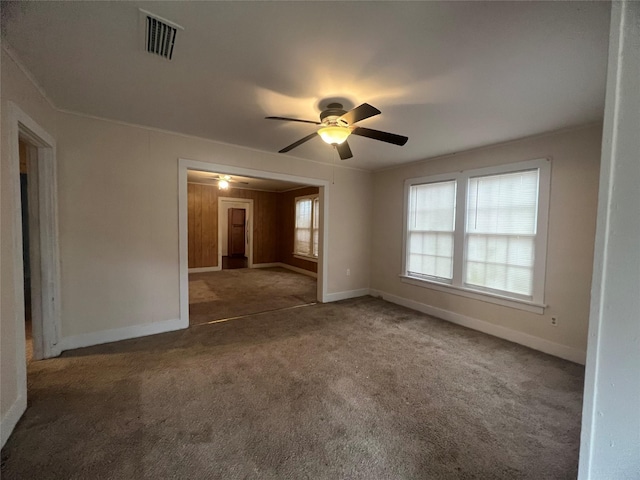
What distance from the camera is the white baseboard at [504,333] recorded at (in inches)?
113

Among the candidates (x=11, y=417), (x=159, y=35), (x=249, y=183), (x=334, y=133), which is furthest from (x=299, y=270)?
(x=159, y=35)

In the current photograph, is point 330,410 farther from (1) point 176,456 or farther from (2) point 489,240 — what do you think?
(2) point 489,240

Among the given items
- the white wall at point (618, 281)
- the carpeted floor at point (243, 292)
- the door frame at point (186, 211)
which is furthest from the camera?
the carpeted floor at point (243, 292)

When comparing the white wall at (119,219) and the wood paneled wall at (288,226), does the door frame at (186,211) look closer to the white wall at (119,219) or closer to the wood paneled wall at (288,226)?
the white wall at (119,219)

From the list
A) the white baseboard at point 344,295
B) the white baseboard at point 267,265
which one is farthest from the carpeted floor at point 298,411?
the white baseboard at point 267,265

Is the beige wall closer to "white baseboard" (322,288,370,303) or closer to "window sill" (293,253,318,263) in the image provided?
"white baseboard" (322,288,370,303)

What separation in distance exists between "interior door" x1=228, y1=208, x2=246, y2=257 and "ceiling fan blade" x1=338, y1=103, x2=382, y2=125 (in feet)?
31.1

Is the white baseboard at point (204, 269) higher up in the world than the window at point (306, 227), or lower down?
lower down

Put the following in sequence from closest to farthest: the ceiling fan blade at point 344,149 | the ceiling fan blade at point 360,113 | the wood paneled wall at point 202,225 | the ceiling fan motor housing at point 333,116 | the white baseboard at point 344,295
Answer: the ceiling fan blade at point 360,113 < the ceiling fan motor housing at point 333,116 < the ceiling fan blade at point 344,149 < the white baseboard at point 344,295 < the wood paneled wall at point 202,225

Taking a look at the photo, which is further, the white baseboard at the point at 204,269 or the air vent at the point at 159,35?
the white baseboard at the point at 204,269

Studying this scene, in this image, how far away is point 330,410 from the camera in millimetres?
Result: 1996

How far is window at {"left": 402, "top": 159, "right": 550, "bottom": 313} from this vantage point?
3.17m

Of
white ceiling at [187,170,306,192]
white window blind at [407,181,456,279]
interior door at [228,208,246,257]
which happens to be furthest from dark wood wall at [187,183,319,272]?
white window blind at [407,181,456,279]

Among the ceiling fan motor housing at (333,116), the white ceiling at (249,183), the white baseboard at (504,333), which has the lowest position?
the white baseboard at (504,333)
